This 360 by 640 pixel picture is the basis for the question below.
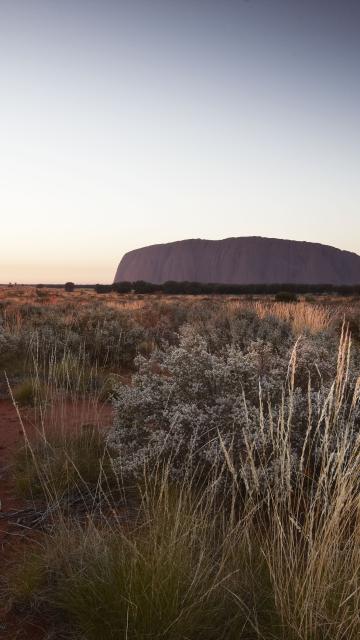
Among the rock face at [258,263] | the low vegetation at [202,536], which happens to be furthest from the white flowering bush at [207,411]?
the rock face at [258,263]

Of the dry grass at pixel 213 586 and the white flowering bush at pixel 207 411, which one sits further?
the white flowering bush at pixel 207 411

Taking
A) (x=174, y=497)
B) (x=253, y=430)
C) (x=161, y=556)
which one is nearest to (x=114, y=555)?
(x=161, y=556)

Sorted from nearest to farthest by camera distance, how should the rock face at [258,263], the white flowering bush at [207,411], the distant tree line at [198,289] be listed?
the white flowering bush at [207,411] → the distant tree line at [198,289] → the rock face at [258,263]

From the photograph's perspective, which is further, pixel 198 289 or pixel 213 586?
pixel 198 289

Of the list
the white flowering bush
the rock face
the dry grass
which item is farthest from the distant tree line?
the dry grass

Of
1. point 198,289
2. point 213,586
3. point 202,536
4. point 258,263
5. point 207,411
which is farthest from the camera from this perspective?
point 258,263

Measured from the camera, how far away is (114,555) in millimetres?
2467

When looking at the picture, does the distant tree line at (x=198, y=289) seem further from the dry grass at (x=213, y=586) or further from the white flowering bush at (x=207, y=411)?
the dry grass at (x=213, y=586)

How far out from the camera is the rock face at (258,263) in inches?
4847

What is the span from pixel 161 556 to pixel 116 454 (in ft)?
7.36

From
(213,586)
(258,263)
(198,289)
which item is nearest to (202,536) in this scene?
(213,586)

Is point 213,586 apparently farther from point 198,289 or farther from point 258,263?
point 258,263

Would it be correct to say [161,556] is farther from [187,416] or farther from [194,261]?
[194,261]

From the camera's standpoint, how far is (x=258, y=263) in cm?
12556
